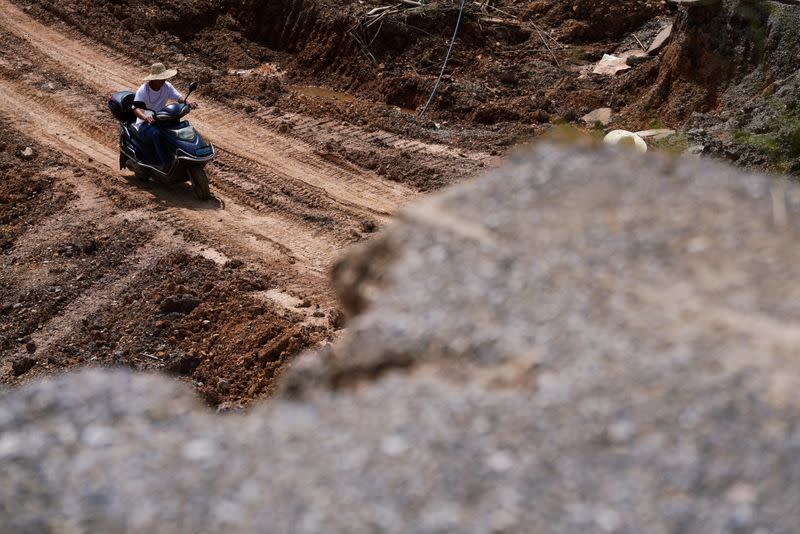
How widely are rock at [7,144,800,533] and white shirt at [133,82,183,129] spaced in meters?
7.42

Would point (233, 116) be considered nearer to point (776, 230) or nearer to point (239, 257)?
point (239, 257)

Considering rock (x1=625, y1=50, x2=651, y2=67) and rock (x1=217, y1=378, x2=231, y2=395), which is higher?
rock (x1=625, y1=50, x2=651, y2=67)

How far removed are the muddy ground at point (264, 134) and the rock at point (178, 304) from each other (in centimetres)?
2

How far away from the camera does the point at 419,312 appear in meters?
4.44

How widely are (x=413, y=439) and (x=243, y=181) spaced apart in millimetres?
8772

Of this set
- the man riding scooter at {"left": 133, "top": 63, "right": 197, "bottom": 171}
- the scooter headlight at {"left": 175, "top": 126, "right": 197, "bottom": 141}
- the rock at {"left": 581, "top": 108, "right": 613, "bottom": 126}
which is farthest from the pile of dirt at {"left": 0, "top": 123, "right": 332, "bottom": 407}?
the rock at {"left": 581, "top": 108, "right": 613, "bottom": 126}

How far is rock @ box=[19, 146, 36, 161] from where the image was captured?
12.9 meters

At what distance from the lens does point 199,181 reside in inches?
460

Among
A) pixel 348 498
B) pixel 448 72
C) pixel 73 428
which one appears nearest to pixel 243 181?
pixel 448 72

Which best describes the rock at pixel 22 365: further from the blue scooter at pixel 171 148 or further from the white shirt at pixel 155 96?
the white shirt at pixel 155 96

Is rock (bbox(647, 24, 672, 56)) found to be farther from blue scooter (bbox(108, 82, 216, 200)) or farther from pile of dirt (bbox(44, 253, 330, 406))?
pile of dirt (bbox(44, 253, 330, 406))

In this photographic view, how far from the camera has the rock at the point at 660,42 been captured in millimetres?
15219

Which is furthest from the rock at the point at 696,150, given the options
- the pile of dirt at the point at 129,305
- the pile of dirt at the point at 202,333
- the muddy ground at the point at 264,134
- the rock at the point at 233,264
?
the rock at the point at 233,264

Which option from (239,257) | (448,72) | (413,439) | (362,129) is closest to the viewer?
(413,439)
